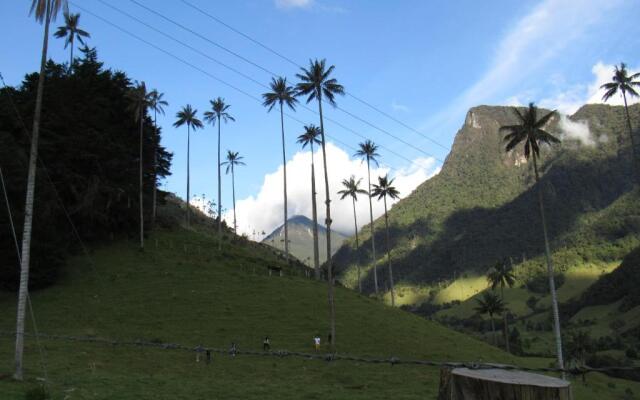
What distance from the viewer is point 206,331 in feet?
146

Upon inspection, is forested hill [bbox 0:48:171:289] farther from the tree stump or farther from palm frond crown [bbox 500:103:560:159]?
the tree stump

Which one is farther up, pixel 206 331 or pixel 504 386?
pixel 504 386

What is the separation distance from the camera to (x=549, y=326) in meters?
157

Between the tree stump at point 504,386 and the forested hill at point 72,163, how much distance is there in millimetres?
55502

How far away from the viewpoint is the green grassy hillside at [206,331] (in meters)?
25.0

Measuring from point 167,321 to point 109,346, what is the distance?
9242mm

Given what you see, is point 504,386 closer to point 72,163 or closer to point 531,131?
point 531,131

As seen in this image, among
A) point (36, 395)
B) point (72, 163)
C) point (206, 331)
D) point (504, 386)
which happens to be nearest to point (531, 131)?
point (206, 331)

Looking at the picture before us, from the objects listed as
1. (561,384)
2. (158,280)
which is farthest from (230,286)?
(561,384)

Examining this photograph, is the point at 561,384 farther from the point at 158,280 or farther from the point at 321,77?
the point at 158,280

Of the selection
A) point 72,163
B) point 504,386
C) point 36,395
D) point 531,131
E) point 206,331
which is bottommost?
point 36,395

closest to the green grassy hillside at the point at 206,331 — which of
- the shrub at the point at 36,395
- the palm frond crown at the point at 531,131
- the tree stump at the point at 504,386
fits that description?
the shrub at the point at 36,395

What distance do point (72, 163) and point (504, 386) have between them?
72.8 m

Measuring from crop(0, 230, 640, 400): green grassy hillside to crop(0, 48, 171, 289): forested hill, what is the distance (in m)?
3.72
